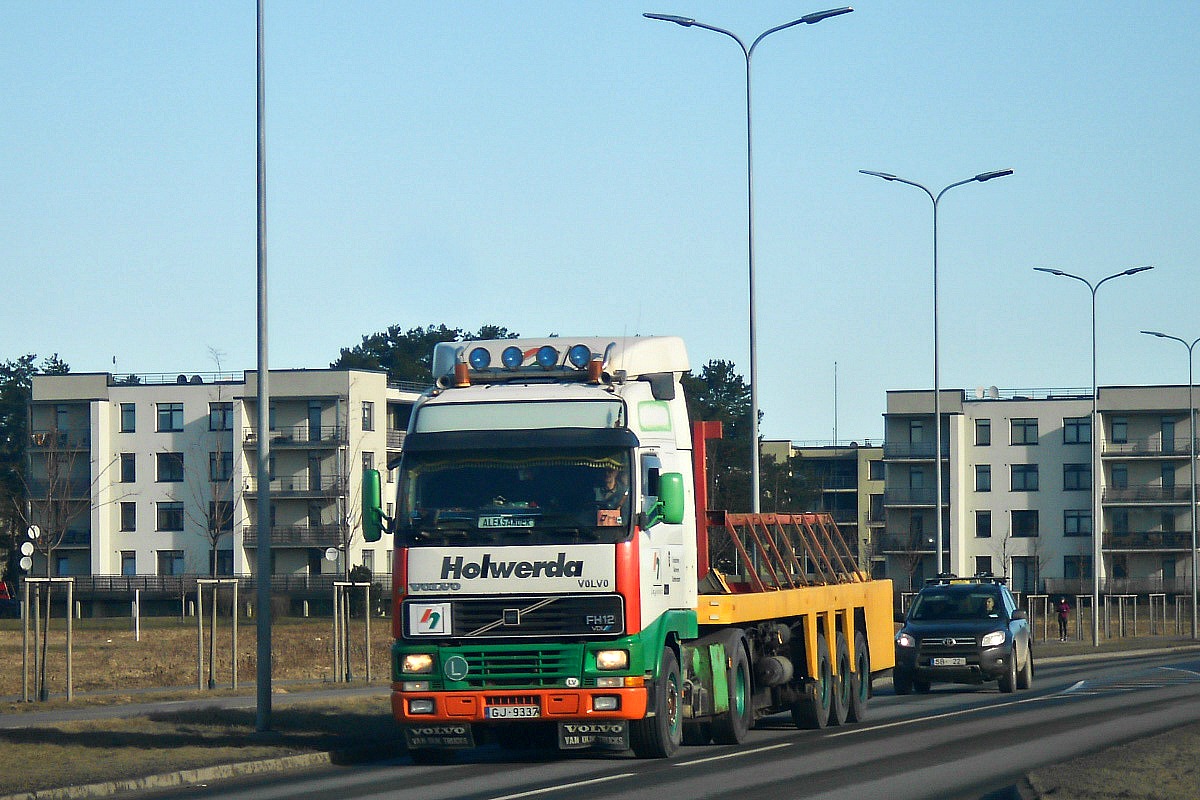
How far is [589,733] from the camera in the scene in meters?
→ 16.3

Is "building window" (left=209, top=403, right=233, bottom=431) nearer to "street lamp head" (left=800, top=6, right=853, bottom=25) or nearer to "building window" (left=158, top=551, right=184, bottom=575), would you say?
"building window" (left=158, top=551, right=184, bottom=575)

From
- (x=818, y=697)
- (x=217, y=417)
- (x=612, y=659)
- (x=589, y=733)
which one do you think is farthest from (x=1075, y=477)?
(x=612, y=659)

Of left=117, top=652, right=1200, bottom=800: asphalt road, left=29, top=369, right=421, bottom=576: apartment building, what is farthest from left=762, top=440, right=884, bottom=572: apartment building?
left=117, top=652, right=1200, bottom=800: asphalt road

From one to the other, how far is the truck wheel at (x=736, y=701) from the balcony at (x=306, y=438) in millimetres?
73963

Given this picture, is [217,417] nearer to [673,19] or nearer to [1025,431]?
[1025,431]

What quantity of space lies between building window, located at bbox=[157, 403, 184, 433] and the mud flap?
81.2m

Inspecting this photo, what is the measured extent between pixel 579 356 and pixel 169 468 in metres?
80.2

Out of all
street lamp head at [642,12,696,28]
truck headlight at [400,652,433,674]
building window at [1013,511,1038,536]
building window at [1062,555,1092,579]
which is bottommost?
building window at [1062,555,1092,579]

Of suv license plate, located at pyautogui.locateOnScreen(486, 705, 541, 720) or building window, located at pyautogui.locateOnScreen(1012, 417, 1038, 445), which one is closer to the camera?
suv license plate, located at pyautogui.locateOnScreen(486, 705, 541, 720)

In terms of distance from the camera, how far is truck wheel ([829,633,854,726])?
22.4 metres

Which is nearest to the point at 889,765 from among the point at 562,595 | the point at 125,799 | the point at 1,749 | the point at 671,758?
the point at 671,758

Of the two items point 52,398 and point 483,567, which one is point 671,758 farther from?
point 52,398

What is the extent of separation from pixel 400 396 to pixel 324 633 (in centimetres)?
4262

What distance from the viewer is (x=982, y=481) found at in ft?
355
